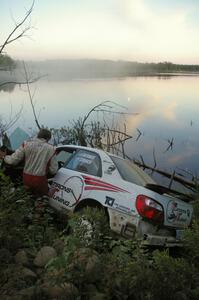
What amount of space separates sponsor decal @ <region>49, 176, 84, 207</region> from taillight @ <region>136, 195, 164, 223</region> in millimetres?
1297

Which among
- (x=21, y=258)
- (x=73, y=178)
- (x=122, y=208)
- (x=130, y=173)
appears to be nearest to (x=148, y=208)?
(x=122, y=208)

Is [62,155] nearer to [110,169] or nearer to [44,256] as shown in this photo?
[110,169]

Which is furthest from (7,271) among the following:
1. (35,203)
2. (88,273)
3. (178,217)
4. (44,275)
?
(178,217)

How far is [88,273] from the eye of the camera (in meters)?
4.09

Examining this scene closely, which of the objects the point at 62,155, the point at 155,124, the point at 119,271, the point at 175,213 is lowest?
the point at 155,124

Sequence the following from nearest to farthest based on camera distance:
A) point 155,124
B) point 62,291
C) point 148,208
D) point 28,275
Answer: point 62,291 → point 28,275 → point 148,208 → point 155,124

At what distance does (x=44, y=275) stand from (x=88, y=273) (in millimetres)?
483

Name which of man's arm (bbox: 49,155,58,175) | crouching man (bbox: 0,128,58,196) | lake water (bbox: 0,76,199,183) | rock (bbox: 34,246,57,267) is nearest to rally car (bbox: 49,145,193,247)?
man's arm (bbox: 49,155,58,175)

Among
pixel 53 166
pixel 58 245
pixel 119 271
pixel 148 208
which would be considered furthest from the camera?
pixel 53 166

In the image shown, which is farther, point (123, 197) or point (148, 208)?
point (123, 197)

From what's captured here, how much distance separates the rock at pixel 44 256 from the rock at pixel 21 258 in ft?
0.39

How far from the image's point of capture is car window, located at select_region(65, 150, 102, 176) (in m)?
6.83

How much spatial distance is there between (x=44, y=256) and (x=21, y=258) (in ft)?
0.86

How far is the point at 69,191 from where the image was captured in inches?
279
